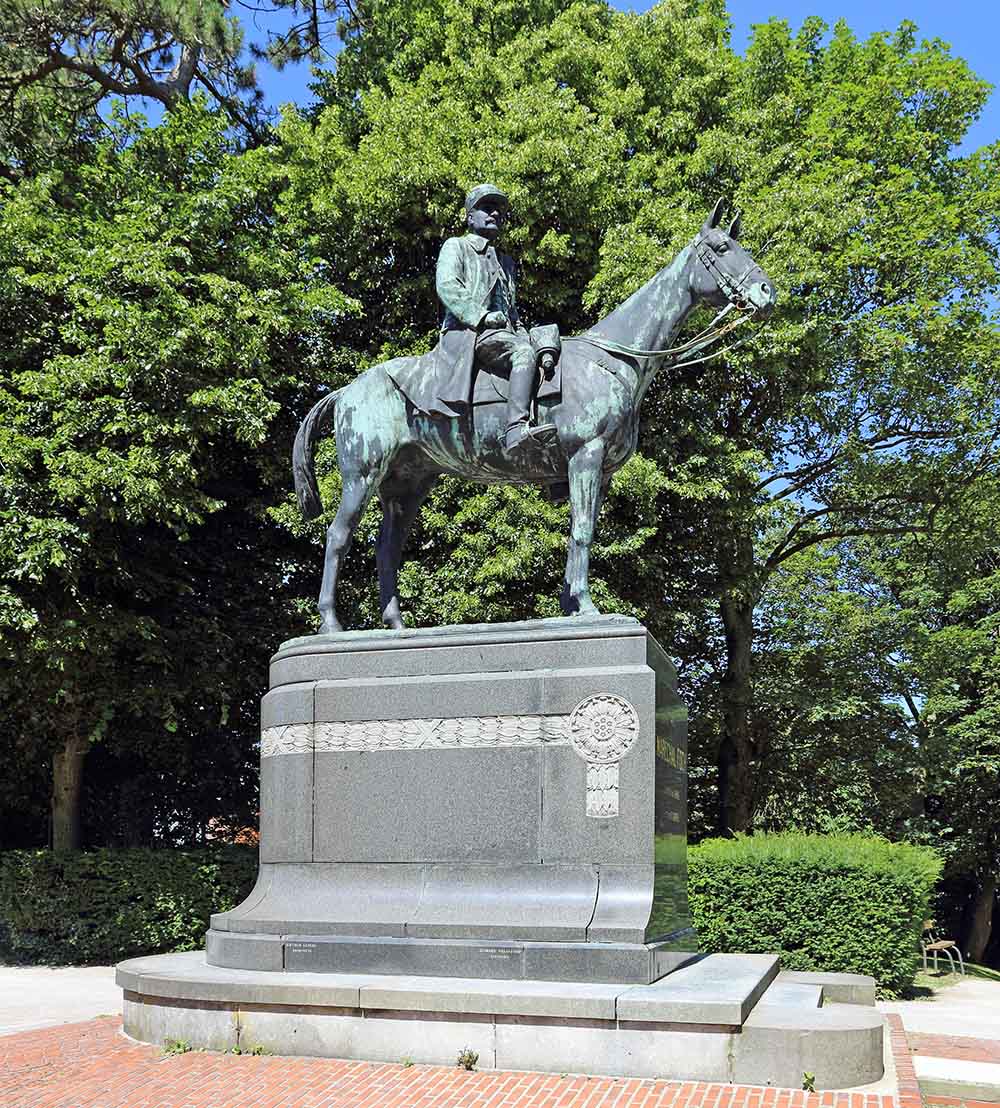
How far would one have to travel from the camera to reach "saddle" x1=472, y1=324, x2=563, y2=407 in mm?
10172

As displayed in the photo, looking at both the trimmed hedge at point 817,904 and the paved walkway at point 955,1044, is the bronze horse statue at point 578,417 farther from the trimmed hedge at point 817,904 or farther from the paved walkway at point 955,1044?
the trimmed hedge at point 817,904

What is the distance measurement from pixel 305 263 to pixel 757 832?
11557 mm

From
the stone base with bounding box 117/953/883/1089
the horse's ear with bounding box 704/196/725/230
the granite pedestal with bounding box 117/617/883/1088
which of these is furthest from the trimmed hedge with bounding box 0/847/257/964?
the horse's ear with bounding box 704/196/725/230

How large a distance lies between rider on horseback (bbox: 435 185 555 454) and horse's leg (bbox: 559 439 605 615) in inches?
14.8

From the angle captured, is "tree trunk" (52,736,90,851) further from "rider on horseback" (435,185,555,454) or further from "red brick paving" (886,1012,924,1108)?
"red brick paving" (886,1012,924,1108)

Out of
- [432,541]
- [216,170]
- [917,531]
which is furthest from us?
[917,531]

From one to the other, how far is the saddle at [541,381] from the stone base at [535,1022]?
4.56 m

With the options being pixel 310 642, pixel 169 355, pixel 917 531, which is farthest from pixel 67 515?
pixel 917 531

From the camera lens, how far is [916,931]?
15.4m

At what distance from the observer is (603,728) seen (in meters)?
9.05

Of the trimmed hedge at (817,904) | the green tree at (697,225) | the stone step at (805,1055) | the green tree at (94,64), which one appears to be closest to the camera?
the stone step at (805,1055)

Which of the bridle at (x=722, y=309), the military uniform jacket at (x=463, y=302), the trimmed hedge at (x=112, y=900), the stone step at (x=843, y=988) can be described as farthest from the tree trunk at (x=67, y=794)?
the stone step at (x=843, y=988)

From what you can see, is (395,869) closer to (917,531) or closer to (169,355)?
(169,355)

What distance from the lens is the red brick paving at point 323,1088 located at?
23.0 ft
